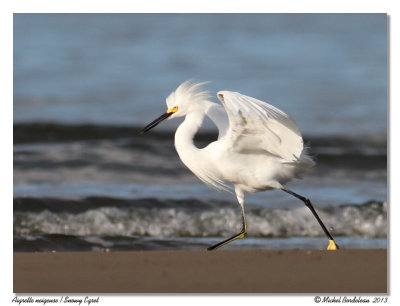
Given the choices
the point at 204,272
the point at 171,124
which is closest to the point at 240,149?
the point at 204,272

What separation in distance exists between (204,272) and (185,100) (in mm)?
1968

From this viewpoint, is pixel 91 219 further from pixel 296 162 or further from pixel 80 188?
pixel 296 162

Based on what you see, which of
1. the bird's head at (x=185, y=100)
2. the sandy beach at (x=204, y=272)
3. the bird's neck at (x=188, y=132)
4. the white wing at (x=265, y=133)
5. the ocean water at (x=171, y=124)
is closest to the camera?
the sandy beach at (x=204, y=272)

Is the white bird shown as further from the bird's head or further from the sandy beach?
the sandy beach

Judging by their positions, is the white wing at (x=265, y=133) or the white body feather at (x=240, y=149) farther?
the white body feather at (x=240, y=149)

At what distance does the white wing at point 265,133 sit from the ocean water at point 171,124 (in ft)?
3.80

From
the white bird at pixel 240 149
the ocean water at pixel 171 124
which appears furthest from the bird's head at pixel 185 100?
the ocean water at pixel 171 124

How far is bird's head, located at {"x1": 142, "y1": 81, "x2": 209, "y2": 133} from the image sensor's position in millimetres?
6801

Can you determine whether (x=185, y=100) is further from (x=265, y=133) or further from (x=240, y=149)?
(x=265, y=133)

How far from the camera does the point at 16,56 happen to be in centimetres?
1859

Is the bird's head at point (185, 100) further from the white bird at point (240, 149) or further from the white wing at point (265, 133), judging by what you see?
the white wing at point (265, 133)

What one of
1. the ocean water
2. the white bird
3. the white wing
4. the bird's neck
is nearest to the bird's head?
the white bird

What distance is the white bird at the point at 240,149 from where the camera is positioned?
624 cm
